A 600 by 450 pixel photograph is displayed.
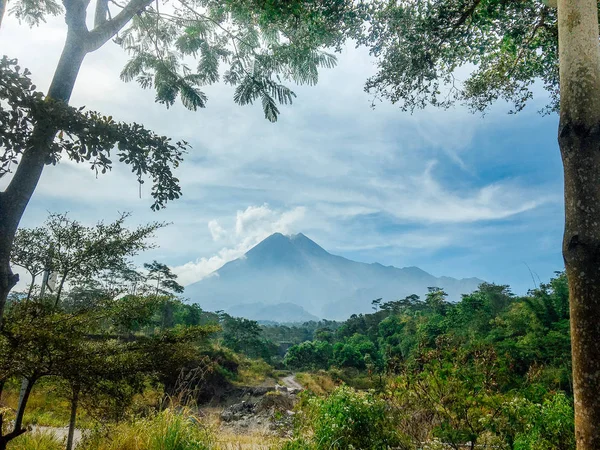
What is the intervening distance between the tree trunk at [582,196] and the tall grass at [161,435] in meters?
3.57

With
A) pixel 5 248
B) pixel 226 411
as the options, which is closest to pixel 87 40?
pixel 5 248

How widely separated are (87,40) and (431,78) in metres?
3.79

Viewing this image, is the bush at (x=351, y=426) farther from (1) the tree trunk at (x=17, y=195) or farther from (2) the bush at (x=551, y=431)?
(1) the tree trunk at (x=17, y=195)

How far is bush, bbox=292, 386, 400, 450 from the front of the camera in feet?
11.2

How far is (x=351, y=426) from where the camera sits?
137 inches

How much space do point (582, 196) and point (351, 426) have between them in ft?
9.32

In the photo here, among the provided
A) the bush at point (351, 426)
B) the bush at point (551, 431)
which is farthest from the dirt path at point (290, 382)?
the bush at point (551, 431)

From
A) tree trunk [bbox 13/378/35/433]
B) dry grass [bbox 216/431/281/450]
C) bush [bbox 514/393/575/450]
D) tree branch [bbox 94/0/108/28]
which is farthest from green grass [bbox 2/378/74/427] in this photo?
bush [bbox 514/393/575/450]

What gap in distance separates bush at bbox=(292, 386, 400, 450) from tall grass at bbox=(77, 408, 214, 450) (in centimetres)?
114

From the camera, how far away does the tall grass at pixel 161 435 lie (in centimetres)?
385

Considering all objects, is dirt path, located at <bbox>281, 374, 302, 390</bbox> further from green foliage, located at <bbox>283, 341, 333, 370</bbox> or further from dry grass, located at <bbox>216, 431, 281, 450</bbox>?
dry grass, located at <bbox>216, 431, 281, 450</bbox>

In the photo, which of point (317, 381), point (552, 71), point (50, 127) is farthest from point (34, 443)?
point (317, 381)

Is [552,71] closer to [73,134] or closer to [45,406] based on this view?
[73,134]

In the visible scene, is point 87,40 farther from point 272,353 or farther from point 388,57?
point 272,353
